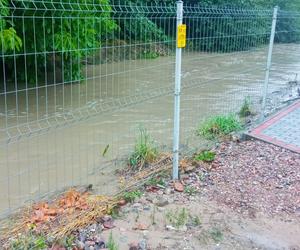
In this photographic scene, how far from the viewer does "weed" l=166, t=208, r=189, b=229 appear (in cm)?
353

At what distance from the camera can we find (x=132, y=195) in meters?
4.01

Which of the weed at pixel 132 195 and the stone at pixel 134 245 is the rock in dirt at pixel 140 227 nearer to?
the stone at pixel 134 245

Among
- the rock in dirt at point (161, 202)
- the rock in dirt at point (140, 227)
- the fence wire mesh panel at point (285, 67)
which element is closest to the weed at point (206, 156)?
the rock in dirt at point (161, 202)

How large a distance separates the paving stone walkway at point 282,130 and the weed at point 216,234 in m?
2.31

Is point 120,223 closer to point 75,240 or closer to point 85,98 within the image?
point 75,240

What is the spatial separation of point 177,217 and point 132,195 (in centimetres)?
58

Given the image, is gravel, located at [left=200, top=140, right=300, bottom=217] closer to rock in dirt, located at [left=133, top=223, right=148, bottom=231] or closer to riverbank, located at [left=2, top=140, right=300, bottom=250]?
riverbank, located at [left=2, top=140, right=300, bottom=250]

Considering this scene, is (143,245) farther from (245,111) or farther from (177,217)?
(245,111)

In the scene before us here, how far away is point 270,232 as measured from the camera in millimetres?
3488

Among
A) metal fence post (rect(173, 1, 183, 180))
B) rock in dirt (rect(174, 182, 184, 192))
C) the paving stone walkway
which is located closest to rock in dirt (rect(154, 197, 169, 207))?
rock in dirt (rect(174, 182, 184, 192))

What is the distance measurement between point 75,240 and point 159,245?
65 cm

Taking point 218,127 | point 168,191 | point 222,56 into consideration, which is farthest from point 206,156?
point 222,56

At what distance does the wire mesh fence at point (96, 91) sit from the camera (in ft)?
16.1

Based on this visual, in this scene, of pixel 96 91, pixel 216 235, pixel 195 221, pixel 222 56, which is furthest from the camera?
pixel 96 91
